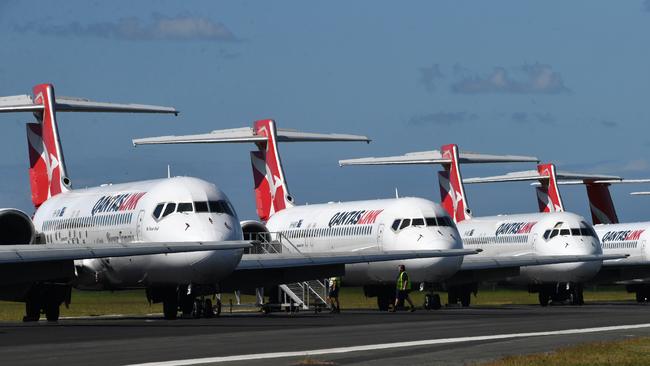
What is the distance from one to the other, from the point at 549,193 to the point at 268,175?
20.5 m

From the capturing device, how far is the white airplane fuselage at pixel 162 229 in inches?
1479

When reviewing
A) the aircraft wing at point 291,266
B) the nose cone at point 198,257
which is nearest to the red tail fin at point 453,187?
the aircraft wing at point 291,266

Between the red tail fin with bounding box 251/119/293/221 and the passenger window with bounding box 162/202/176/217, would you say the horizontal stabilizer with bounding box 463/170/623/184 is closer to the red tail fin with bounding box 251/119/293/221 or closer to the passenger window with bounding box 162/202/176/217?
the red tail fin with bounding box 251/119/293/221

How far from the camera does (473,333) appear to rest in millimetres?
27781

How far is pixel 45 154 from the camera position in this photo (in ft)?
165

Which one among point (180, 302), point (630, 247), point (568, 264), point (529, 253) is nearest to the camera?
point (180, 302)

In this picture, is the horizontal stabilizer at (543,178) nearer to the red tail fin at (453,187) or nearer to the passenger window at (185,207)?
the red tail fin at (453,187)

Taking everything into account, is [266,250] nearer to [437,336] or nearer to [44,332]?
[44,332]

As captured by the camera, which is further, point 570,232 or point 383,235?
point 570,232

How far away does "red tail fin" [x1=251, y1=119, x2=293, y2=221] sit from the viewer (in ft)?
199

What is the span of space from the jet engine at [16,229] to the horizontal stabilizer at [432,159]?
2405 cm

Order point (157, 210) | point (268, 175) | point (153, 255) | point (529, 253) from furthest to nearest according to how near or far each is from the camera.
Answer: point (268, 175) < point (529, 253) < point (157, 210) < point (153, 255)

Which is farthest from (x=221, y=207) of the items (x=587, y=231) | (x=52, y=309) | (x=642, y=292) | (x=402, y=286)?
(x=642, y=292)

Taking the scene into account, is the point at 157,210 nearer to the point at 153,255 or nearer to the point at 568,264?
the point at 153,255
